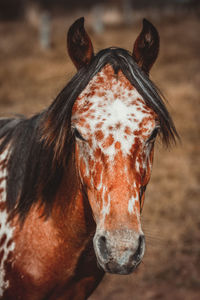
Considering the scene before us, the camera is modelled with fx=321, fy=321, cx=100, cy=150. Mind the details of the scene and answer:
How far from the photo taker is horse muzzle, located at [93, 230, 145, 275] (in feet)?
4.79

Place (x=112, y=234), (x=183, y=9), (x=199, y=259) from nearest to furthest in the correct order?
(x=112, y=234), (x=199, y=259), (x=183, y=9)

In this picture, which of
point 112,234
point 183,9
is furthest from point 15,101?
point 183,9

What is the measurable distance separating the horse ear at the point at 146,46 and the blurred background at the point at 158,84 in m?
0.47

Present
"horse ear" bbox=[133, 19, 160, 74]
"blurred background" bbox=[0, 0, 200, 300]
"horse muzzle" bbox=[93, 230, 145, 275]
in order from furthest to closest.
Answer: "blurred background" bbox=[0, 0, 200, 300]
"horse ear" bbox=[133, 19, 160, 74]
"horse muzzle" bbox=[93, 230, 145, 275]

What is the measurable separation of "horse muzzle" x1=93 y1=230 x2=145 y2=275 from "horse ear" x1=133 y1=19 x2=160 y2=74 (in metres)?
1.02

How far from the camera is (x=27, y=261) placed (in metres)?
2.02

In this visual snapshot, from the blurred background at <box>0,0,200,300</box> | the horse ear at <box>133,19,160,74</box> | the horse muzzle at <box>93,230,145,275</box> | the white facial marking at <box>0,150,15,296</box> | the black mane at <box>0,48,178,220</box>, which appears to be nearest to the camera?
the horse muzzle at <box>93,230,145,275</box>

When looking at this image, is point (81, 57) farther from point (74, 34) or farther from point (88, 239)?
point (88, 239)

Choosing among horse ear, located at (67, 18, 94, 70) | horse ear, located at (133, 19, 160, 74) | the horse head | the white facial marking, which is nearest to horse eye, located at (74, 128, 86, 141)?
the horse head

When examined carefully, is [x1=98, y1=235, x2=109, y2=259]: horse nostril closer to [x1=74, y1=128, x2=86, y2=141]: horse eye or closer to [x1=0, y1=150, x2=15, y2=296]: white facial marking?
[x1=74, y1=128, x2=86, y2=141]: horse eye

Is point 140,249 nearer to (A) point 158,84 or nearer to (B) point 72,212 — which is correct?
(B) point 72,212

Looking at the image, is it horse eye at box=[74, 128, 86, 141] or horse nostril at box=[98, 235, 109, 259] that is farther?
horse eye at box=[74, 128, 86, 141]

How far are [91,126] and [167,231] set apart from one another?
3.80m

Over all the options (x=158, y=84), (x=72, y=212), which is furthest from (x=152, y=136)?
(x=158, y=84)
